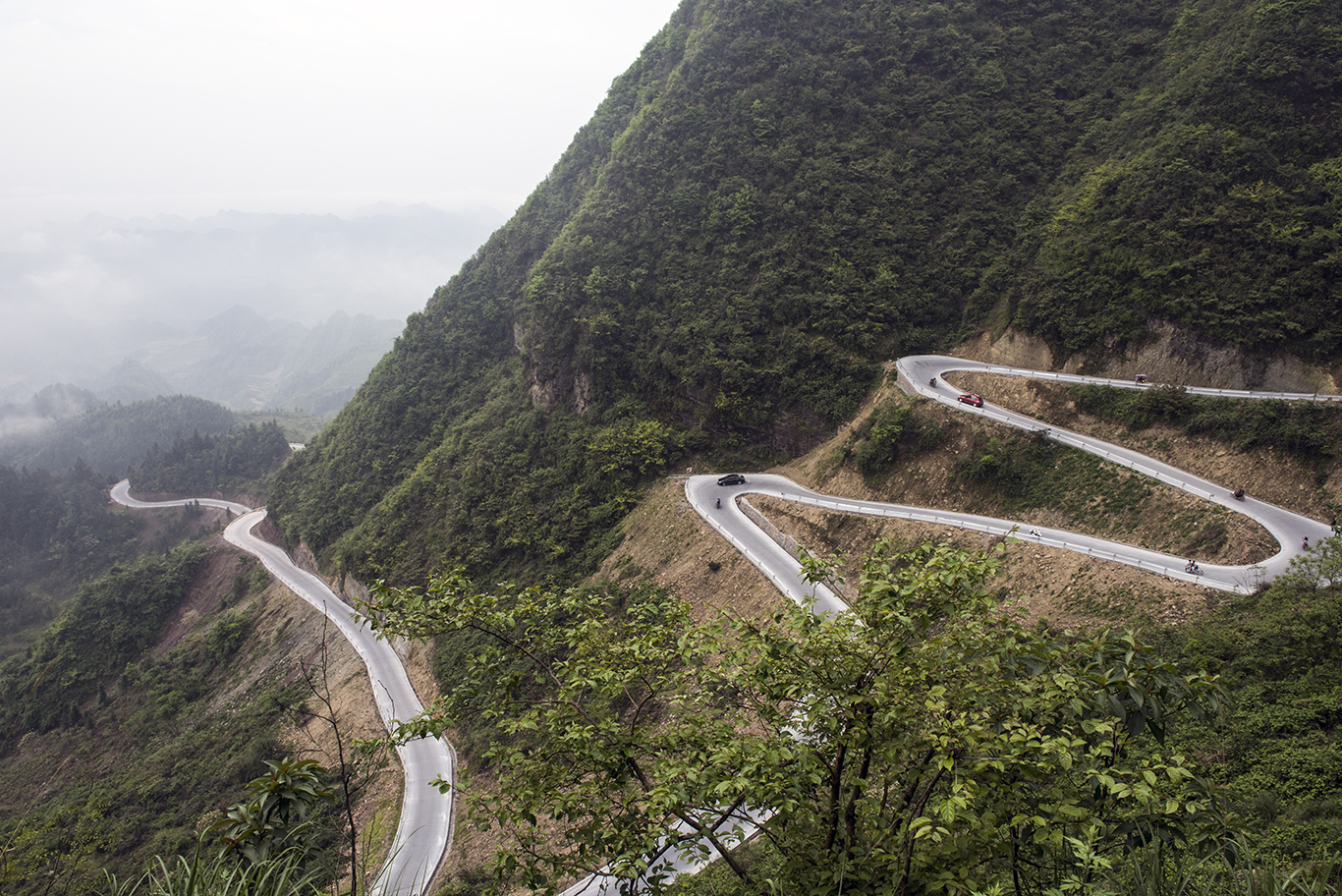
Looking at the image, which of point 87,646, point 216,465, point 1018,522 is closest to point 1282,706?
point 1018,522

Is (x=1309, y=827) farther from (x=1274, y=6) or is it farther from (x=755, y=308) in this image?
(x=1274, y=6)

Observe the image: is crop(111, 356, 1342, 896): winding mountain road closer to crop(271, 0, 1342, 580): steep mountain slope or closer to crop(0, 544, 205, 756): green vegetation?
crop(271, 0, 1342, 580): steep mountain slope

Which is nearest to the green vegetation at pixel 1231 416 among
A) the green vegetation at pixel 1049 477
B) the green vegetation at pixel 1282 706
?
the green vegetation at pixel 1049 477

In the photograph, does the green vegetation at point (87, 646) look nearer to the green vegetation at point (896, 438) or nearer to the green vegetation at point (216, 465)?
the green vegetation at point (216, 465)

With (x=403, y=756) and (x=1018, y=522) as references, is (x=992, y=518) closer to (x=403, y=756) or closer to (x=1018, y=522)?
(x=1018, y=522)

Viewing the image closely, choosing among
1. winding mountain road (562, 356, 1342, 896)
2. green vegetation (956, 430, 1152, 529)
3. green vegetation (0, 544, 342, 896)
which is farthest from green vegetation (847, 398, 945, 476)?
green vegetation (0, 544, 342, 896)

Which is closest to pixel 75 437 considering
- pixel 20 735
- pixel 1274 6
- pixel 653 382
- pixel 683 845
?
pixel 20 735
